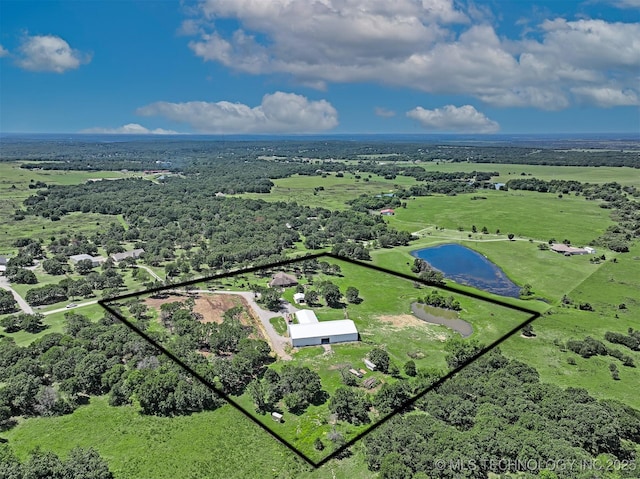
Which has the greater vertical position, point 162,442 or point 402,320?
point 402,320

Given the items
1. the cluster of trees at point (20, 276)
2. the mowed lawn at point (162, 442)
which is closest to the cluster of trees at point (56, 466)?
the mowed lawn at point (162, 442)

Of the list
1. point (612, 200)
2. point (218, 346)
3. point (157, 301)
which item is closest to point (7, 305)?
point (157, 301)

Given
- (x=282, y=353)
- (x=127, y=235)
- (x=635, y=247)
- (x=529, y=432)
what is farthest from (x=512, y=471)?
(x=127, y=235)

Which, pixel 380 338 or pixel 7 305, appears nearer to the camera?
pixel 380 338

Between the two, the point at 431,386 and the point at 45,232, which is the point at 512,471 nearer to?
the point at 431,386

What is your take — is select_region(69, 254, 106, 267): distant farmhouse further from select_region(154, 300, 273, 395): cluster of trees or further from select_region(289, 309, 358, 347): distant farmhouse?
select_region(154, 300, 273, 395): cluster of trees

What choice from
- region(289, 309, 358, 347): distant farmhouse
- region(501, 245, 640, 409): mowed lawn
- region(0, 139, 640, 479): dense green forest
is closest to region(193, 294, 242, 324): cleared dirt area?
region(0, 139, 640, 479): dense green forest

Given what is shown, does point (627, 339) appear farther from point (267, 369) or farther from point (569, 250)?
point (267, 369)
